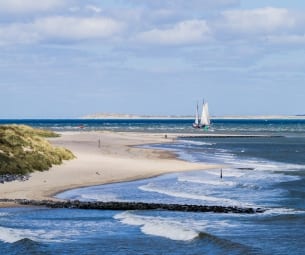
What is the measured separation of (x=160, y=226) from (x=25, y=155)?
57.8 feet

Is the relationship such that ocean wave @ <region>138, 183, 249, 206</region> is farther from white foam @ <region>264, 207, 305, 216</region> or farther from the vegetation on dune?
the vegetation on dune

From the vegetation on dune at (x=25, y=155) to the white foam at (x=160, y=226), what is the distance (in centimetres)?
1210

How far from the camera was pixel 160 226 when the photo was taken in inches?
863

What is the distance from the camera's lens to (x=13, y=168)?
34.9 meters

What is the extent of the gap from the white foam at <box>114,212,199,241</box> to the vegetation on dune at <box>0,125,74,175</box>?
1210 cm

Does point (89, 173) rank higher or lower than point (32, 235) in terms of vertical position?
higher

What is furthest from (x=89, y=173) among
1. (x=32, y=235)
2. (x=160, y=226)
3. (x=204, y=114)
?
(x=204, y=114)

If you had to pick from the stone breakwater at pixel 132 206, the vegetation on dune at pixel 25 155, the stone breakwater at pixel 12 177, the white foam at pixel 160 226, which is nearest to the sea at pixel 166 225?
the white foam at pixel 160 226

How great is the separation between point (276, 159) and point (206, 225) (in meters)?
36.6

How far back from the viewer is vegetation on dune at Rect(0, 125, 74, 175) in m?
35.2

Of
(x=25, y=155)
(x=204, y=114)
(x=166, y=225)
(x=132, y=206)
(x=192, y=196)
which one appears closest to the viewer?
(x=166, y=225)

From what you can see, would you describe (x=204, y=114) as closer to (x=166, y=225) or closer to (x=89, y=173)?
(x=89, y=173)

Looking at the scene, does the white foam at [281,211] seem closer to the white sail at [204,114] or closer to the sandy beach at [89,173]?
the sandy beach at [89,173]

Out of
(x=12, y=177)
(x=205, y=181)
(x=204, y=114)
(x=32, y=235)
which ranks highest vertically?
(x=204, y=114)
